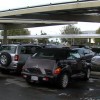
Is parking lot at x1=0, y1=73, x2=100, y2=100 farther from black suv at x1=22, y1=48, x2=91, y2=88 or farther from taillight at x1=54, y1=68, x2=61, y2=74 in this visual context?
taillight at x1=54, y1=68, x2=61, y2=74

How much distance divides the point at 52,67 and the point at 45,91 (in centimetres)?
96

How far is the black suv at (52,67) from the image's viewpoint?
36.3 ft

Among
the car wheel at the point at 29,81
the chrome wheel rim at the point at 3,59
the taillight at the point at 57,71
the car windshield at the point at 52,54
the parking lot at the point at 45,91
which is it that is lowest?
the parking lot at the point at 45,91

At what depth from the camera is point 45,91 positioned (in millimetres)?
10688

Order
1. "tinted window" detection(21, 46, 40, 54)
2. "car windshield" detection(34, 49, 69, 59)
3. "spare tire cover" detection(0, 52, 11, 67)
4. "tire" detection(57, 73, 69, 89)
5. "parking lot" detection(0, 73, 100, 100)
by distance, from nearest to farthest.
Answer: "parking lot" detection(0, 73, 100, 100)
"tire" detection(57, 73, 69, 89)
"car windshield" detection(34, 49, 69, 59)
"spare tire cover" detection(0, 52, 11, 67)
"tinted window" detection(21, 46, 40, 54)

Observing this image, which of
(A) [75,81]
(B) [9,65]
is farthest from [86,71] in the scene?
(B) [9,65]

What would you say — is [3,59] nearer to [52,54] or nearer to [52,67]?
[52,54]

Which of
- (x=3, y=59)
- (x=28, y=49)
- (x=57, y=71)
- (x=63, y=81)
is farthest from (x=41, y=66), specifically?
(x=28, y=49)

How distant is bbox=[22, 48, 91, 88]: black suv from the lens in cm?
1108

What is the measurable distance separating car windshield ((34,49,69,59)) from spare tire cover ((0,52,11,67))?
2554mm

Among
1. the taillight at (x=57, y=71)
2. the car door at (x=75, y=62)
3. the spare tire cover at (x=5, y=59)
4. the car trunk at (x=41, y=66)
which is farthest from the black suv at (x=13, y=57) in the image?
the taillight at (x=57, y=71)

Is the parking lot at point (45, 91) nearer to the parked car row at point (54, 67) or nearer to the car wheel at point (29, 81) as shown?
the car wheel at point (29, 81)

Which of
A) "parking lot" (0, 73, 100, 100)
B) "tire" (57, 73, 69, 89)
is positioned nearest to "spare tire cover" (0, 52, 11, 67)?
"parking lot" (0, 73, 100, 100)

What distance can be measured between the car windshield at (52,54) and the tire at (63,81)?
0.77m
